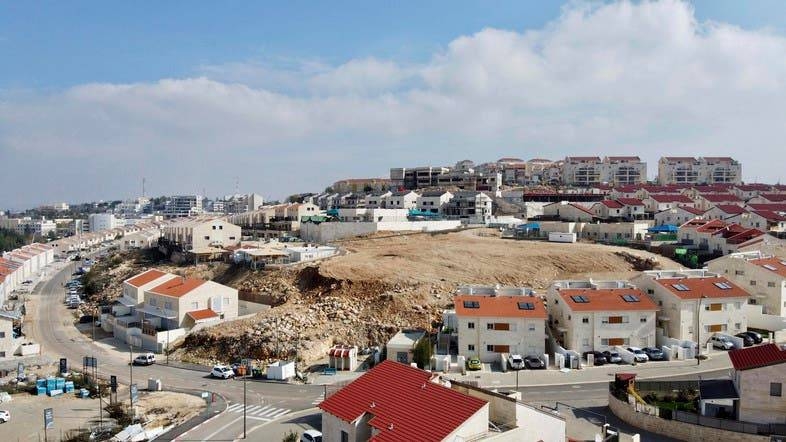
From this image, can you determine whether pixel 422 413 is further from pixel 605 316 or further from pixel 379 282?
pixel 379 282

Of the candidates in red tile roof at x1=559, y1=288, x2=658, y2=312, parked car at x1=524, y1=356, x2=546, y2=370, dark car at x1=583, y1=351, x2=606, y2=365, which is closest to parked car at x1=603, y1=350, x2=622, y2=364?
dark car at x1=583, y1=351, x2=606, y2=365

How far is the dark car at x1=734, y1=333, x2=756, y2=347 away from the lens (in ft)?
93.2

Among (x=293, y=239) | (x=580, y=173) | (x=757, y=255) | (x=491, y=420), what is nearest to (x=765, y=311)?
(x=757, y=255)

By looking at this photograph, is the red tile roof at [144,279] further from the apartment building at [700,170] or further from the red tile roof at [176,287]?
the apartment building at [700,170]

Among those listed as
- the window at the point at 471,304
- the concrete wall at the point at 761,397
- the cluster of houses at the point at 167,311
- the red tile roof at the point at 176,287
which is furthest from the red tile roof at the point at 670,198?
the concrete wall at the point at 761,397

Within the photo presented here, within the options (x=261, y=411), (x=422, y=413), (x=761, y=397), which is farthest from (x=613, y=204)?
(x=422, y=413)

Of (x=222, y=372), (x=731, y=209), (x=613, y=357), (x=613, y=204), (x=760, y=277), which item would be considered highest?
(x=613, y=204)

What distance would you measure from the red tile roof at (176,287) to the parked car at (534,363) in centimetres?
1926

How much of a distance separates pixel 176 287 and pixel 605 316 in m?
23.6

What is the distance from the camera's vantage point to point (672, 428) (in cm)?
1823

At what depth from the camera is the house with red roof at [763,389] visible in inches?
682

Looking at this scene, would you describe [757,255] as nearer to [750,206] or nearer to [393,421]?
[750,206]

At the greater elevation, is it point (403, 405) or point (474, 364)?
point (403, 405)

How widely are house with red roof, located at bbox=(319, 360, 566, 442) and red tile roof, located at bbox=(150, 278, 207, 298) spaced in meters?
22.6
